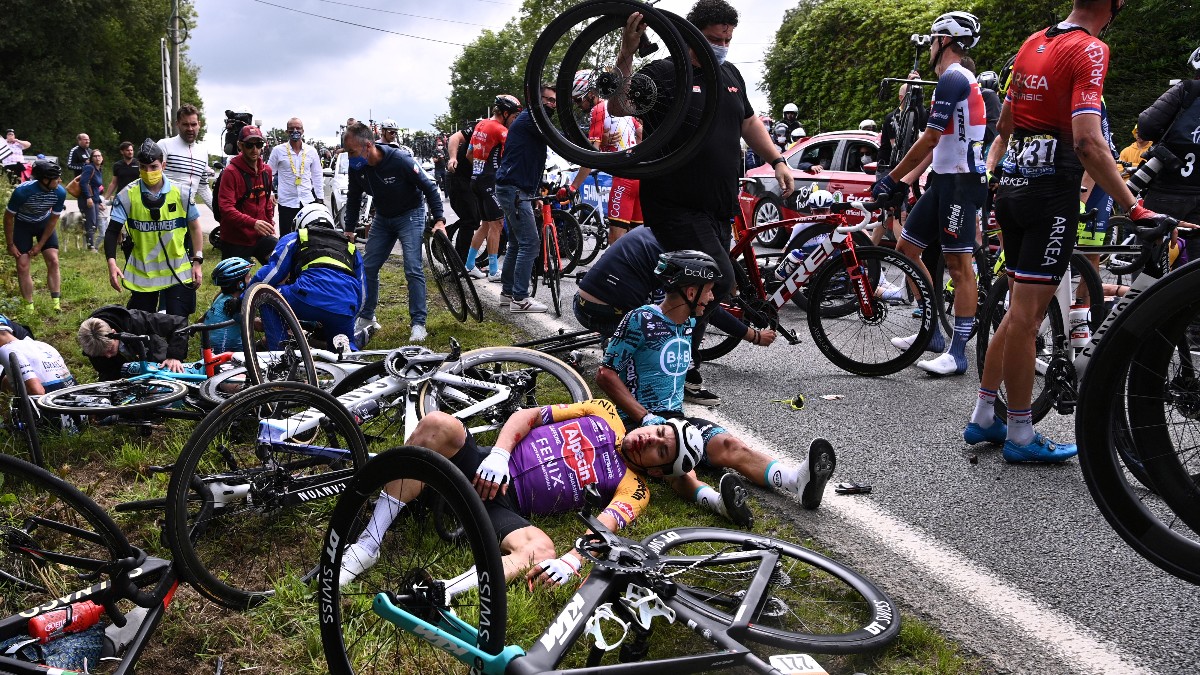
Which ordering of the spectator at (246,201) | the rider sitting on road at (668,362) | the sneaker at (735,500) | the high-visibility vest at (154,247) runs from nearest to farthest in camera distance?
the sneaker at (735,500)
the rider sitting on road at (668,362)
the high-visibility vest at (154,247)
the spectator at (246,201)

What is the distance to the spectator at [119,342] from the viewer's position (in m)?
5.84

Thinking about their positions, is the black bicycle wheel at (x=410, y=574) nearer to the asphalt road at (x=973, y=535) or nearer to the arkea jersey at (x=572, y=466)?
the arkea jersey at (x=572, y=466)

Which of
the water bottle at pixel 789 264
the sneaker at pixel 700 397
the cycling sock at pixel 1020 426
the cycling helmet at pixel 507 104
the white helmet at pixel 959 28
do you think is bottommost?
the sneaker at pixel 700 397

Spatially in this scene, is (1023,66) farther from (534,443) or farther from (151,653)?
(151,653)

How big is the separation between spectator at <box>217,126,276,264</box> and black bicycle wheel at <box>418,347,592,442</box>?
13.5 feet

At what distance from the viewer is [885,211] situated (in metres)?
7.55

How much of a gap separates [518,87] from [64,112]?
4224cm

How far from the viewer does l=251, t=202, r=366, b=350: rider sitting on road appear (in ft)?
21.1

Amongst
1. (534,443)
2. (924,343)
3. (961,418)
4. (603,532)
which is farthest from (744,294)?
(603,532)

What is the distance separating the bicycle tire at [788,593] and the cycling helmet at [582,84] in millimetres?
3085

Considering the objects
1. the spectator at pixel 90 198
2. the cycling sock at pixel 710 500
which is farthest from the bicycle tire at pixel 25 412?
the spectator at pixel 90 198

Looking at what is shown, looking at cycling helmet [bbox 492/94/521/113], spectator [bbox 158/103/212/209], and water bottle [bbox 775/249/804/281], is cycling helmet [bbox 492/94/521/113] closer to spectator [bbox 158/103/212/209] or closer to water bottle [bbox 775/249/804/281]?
spectator [bbox 158/103/212/209]

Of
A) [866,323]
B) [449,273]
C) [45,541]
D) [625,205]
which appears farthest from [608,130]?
[45,541]

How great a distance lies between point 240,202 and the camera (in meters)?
8.98
